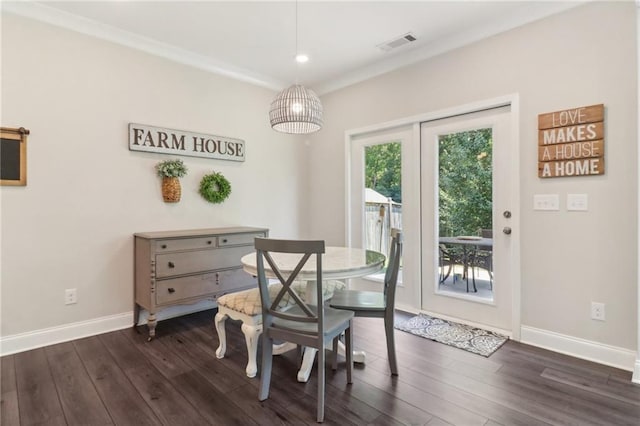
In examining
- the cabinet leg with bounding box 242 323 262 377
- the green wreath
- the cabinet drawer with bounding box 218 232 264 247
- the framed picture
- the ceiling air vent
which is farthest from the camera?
the green wreath

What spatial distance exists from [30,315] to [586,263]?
4.35m

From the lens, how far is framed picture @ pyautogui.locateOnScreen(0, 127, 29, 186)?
97.6 inches

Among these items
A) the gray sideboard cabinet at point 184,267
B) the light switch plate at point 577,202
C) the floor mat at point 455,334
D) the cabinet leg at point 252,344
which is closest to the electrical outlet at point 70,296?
the gray sideboard cabinet at point 184,267

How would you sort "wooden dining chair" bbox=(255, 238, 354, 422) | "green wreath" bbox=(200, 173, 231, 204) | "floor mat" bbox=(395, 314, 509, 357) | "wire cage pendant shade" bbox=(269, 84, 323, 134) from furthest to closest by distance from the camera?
"green wreath" bbox=(200, 173, 231, 204) < "floor mat" bbox=(395, 314, 509, 357) < "wire cage pendant shade" bbox=(269, 84, 323, 134) < "wooden dining chair" bbox=(255, 238, 354, 422)

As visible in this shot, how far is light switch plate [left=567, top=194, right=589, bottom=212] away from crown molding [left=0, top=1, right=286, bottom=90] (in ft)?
11.1

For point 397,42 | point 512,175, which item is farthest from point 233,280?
point 397,42

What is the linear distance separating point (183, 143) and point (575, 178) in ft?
11.6

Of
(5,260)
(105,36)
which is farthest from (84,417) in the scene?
(105,36)

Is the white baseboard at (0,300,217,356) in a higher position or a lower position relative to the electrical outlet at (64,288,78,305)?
lower

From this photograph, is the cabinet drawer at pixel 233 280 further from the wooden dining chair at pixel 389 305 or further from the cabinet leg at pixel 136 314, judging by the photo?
the wooden dining chair at pixel 389 305

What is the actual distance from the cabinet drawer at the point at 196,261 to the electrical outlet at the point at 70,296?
0.75 meters

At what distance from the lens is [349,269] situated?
193cm

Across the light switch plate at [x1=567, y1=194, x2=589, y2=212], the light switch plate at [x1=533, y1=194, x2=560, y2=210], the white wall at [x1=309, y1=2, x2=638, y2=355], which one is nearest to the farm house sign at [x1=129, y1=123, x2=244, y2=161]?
the white wall at [x1=309, y1=2, x2=638, y2=355]

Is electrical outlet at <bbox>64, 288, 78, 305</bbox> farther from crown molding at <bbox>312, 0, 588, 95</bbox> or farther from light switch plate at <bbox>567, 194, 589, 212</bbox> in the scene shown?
light switch plate at <bbox>567, 194, 589, 212</bbox>
